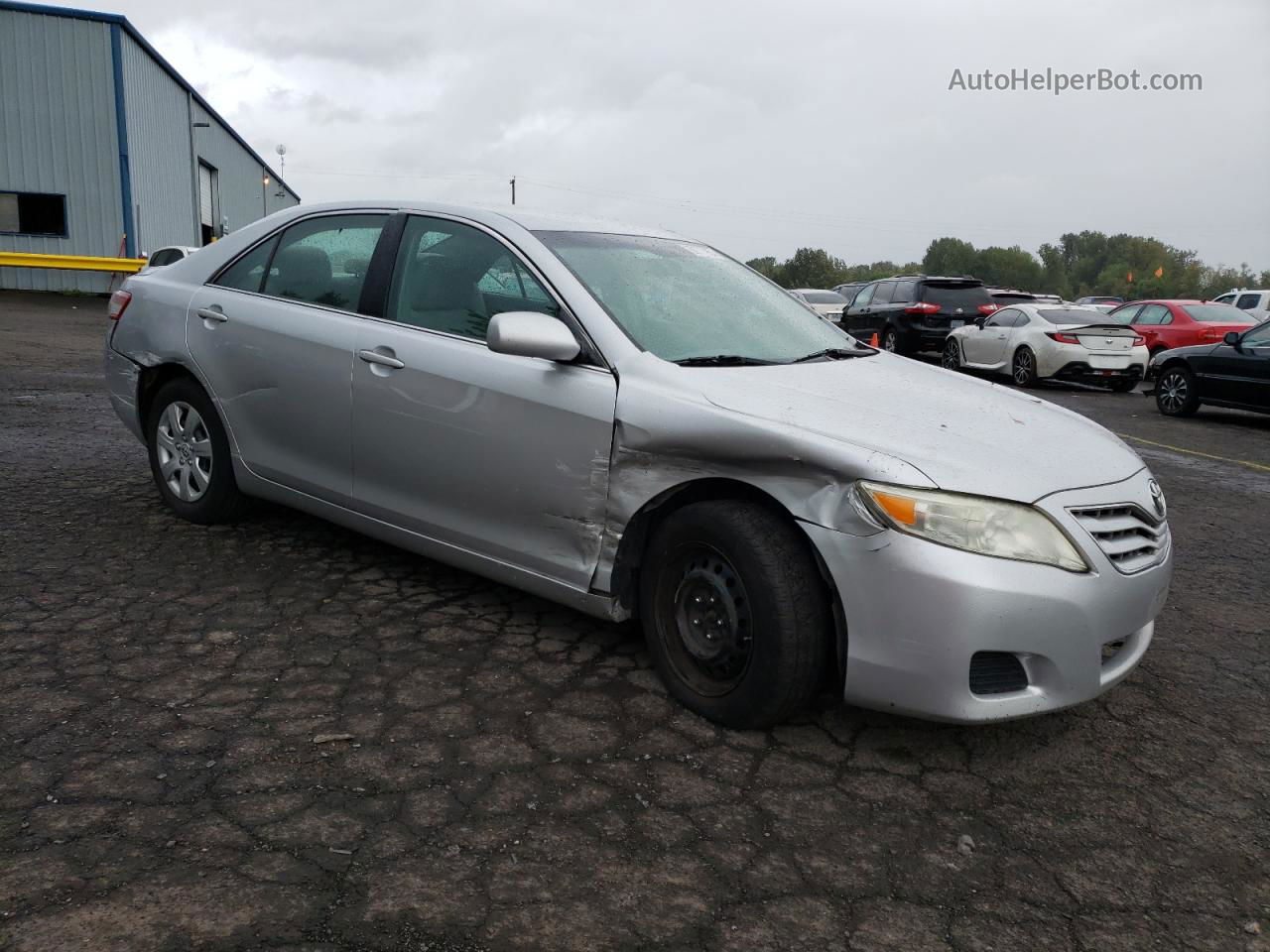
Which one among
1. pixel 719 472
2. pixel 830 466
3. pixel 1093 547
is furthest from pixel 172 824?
pixel 1093 547

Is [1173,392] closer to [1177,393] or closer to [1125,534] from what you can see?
[1177,393]

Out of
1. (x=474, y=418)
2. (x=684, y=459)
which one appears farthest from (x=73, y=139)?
(x=684, y=459)

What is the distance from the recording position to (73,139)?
953 inches

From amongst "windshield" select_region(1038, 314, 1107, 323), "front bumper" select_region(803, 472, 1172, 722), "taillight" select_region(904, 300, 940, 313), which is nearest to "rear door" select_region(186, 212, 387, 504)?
"front bumper" select_region(803, 472, 1172, 722)

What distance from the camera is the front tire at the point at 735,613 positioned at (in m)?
2.86

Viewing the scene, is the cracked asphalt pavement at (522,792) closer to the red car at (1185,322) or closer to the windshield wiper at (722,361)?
the windshield wiper at (722,361)

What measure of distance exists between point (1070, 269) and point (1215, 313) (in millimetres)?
127692

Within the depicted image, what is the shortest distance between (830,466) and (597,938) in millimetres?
1337

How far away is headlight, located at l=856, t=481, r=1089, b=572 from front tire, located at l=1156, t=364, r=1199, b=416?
36.5 ft

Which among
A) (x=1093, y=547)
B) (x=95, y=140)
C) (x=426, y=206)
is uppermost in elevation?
(x=95, y=140)

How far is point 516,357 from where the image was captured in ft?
11.4

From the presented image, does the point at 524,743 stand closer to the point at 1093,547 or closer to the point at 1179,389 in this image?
the point at 1093,547

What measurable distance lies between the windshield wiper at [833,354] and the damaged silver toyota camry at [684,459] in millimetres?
33

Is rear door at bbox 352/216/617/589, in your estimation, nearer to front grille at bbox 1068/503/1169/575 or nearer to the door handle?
the door handle
